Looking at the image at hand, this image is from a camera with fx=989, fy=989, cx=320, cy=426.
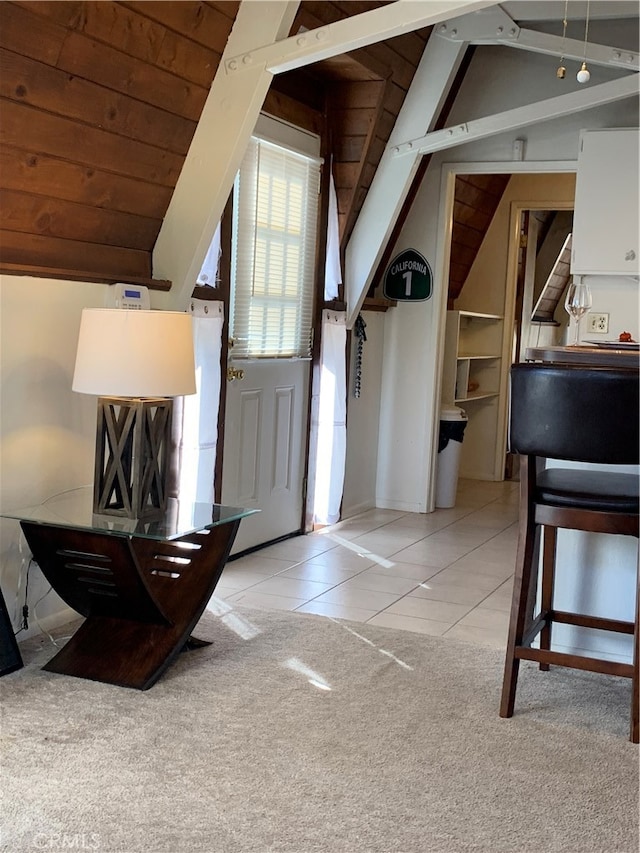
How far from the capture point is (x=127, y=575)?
3.10 meters

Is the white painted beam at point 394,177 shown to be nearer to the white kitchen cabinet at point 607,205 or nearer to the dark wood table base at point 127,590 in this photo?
the white kitchen cabinet at point 607,205

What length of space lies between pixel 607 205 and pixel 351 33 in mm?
2235

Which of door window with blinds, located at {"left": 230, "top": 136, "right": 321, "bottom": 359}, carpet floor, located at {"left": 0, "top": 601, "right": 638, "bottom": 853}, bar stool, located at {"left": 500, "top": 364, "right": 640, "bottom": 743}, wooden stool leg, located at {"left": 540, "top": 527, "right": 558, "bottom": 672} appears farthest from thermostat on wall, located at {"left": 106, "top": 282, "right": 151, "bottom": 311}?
wooden stool leg, located at {"left": 540, "top": 527, "right": 558, "bottom": 672}

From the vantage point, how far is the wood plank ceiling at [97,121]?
3037 mm

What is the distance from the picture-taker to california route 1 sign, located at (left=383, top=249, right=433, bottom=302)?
6199 millimetres

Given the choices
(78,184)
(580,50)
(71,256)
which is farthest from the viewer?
(580,50)

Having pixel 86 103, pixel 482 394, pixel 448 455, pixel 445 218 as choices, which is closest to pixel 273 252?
pixel 445 218

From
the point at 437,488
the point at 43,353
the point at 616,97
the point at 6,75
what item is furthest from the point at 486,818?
the point at 437,488

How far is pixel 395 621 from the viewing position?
394 centimetres

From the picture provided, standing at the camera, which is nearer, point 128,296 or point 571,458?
point 571,458

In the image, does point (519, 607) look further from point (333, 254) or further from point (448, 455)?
point (448, 455)

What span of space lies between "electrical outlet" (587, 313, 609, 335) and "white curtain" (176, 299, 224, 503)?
225 centimetres

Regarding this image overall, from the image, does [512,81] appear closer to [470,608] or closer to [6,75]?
[470,608]

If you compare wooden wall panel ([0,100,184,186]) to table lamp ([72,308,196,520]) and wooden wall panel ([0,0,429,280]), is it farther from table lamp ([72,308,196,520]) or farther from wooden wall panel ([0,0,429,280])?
table lamp ([72,308,196,520])
